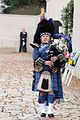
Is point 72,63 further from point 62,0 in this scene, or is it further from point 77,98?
point 62,0

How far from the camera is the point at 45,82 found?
6.66 metres

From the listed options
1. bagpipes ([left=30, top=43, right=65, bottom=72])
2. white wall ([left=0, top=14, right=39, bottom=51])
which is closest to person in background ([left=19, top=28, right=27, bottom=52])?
white wall ([left=0, top=14, right=39, bottom=51])

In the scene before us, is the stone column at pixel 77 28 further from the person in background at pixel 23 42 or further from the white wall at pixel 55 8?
the person in background at pixel 23 42

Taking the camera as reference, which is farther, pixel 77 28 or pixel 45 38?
pixel 77 28

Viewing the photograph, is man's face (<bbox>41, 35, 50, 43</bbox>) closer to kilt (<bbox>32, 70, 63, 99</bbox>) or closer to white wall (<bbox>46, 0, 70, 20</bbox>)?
kilt (<bbox>32, 70, 63, 99</bbox>)

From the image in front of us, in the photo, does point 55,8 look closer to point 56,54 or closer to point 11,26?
point 11,26

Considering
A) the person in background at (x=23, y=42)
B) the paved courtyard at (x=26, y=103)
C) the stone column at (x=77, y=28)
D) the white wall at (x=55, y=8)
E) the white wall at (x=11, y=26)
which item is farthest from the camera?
the white wall at (x=11, y=26)

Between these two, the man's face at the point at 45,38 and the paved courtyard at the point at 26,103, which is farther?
the paved courtyard at the point at 26,103

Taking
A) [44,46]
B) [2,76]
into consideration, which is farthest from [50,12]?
[44,46]

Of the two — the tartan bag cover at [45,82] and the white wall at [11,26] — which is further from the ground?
the white wall at [11,26]

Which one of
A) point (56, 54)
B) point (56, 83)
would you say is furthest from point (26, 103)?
point (56, 54)

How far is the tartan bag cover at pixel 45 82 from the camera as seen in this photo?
6.67 metres

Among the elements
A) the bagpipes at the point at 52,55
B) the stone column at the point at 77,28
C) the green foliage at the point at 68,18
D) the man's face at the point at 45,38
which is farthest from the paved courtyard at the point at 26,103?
the green foliage at the point at 68,18

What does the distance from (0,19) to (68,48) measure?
22800mm
